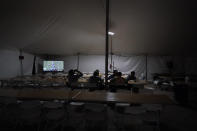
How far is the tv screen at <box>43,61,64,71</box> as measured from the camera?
324 inches

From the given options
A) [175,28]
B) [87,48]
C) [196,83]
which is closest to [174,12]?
[175,28]

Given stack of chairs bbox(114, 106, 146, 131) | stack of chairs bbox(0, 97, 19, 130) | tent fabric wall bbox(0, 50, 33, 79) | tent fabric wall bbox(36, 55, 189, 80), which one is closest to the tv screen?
tent fabric wall bbox(36, 55, 189, 80)

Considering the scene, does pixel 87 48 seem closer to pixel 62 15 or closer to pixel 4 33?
pixel 62 15

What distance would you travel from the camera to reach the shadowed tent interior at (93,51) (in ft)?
9.39

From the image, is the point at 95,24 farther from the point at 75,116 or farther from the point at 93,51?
the point at 75,116

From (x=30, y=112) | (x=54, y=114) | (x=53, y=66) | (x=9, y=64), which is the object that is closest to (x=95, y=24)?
(x=54, y=114)

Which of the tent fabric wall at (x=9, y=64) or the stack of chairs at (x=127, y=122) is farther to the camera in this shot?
the tent fabric wall at (x=9, y=64)

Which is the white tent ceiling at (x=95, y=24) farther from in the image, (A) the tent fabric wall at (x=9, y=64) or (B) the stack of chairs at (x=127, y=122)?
(B) the stack of chairs at (x=127, y=122)

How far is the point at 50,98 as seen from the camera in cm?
281

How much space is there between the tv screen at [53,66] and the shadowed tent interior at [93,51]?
596mm

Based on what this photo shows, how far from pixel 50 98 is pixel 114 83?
7.93 ft

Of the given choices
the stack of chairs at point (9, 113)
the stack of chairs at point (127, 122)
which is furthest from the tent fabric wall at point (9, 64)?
the stack of chairs at point (127, 122)

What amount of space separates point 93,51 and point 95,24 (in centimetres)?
271

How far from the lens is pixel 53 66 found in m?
8.38
